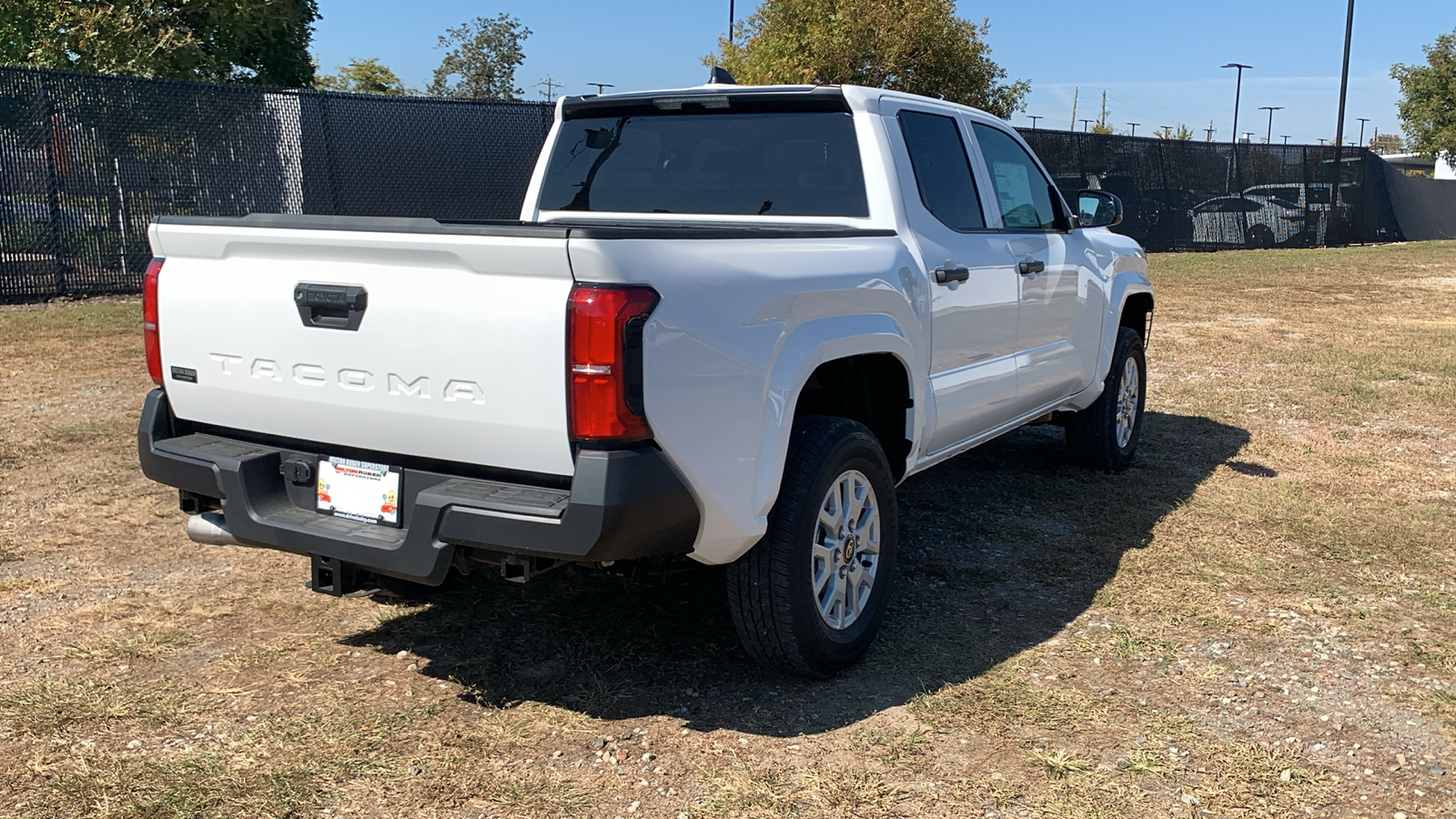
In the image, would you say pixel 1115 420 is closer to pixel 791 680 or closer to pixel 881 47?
pixel 791 680

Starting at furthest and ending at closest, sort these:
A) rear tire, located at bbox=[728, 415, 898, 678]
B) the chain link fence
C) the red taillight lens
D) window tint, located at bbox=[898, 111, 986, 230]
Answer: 1. the chain link fence
2. window tint, located at bbox=[898, 111, 986, 230]
3. rear tire, located at bbox=[728, 415, 898, 678]
4. the red taillight lens

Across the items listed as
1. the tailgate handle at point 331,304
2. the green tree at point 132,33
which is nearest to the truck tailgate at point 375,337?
the tailgate handle at point 331,304

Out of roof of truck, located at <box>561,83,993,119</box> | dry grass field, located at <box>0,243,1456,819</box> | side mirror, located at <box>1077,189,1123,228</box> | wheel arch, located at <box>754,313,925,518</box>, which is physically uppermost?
roof of truck, located at <box>561,83,993,119</box>

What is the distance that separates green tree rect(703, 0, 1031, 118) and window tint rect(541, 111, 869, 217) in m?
23.1

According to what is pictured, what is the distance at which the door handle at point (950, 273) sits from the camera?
4469 millimetres

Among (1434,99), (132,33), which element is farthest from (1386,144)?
(132,33)

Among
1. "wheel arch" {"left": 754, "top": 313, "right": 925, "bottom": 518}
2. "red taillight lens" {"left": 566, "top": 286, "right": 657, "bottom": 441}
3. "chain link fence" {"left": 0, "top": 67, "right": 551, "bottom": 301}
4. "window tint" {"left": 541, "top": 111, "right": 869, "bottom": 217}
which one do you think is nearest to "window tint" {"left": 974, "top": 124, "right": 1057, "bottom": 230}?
"window tint" {"left": 541, "top": 111, "right": 869, "bottom": 217}

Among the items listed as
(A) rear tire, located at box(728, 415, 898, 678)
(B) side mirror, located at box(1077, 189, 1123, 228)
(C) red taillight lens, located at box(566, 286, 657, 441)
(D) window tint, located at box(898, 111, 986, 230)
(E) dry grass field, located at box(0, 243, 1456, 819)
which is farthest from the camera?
(B) side mirror, located at box(1077, 189, 1123, 228)

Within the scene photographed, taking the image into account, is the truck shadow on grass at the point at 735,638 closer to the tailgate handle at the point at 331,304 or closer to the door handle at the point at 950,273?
the tailgate handle at the point at 331,304

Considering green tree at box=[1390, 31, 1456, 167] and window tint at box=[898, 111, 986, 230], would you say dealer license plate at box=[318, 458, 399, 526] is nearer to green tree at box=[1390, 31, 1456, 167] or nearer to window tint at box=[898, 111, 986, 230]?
window tint at box=[898, 111, 986, 230]

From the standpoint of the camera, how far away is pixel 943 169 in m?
4.88

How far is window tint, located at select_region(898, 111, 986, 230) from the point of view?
4.68 m

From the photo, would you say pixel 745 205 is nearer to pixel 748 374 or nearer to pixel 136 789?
pixel 748 374

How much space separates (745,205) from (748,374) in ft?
4.99
